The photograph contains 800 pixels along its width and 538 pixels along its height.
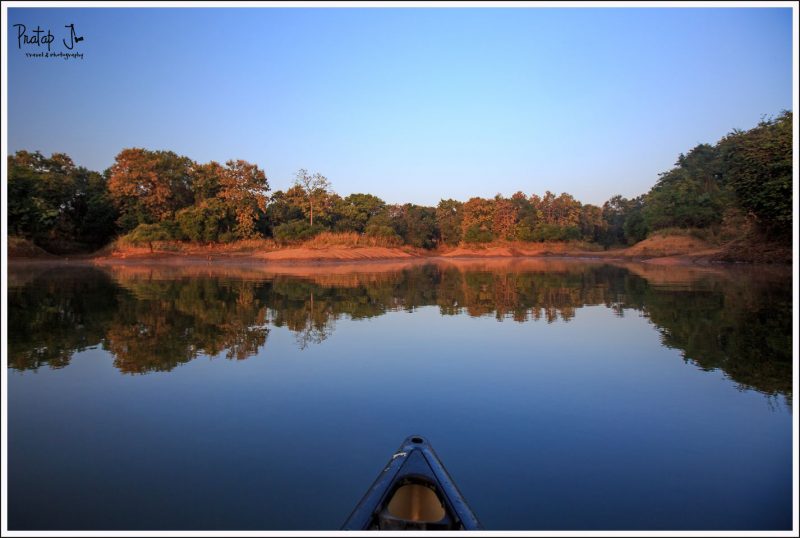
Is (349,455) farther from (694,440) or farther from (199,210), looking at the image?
(199,210)

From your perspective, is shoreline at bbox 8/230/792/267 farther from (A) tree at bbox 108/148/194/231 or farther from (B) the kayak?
(B) the kayak

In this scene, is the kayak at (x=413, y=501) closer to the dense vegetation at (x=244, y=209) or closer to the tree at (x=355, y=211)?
the dense vegetation at (x=244, y=209)

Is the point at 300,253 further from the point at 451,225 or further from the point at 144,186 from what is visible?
the point at 451,225

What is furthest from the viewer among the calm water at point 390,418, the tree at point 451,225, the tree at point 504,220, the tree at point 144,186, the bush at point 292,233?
the tree at point 451,225

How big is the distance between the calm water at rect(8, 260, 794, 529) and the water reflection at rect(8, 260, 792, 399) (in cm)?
11

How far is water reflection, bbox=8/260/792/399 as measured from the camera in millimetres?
8812

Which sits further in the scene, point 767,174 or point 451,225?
point 451,225

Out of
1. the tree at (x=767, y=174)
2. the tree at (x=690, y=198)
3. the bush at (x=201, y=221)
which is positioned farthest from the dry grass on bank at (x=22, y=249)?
the tree at (x=690, y=198)

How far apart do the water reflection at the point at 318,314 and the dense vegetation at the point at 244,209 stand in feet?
59.6

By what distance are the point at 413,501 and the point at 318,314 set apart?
10.6 m

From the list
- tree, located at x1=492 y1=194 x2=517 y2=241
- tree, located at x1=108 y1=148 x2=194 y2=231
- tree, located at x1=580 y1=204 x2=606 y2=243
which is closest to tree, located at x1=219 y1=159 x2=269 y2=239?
tree, located at x1=108 y1=148 x2=194 y2=231

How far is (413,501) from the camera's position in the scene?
3.70 metres

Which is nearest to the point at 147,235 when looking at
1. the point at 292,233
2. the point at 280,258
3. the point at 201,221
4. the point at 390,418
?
the point at 201,221

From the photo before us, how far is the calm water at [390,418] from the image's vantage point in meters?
3.92
